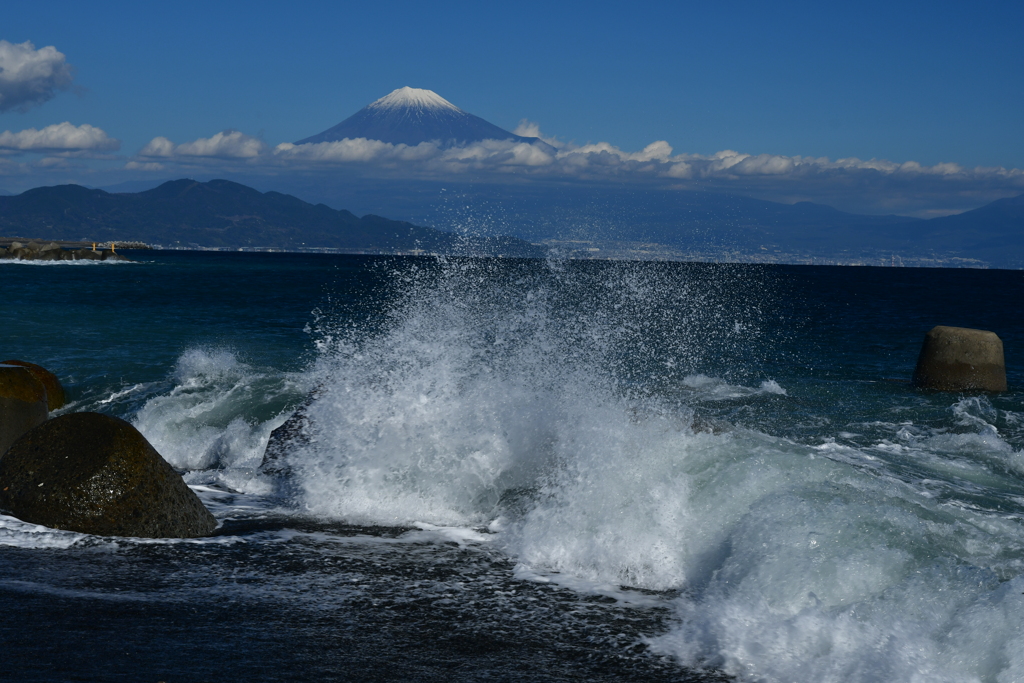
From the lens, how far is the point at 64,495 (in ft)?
20.8

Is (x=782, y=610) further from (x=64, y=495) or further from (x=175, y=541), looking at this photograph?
(x=64, y=495)

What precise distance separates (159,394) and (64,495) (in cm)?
900

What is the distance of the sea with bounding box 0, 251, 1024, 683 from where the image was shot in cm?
457

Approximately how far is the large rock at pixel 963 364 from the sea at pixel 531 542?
77cm

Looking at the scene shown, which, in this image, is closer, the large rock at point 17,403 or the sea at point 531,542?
the sea at point 531,542

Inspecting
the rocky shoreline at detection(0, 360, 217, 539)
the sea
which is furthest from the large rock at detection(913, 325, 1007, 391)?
the rocky shoreline at detection(0, 360, 217, 539)

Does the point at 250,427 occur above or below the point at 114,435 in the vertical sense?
below

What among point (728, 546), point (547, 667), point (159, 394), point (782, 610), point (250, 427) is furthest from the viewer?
point (159, 394)

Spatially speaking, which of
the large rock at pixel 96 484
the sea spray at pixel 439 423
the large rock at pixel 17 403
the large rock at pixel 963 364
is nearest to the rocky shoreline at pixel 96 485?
the large rock at pixel 96 484

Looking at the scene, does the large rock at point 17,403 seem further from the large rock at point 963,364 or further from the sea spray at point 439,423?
the large rock at point 963,364

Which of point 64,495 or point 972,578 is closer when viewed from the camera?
point 972,578

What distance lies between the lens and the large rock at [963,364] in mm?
15719

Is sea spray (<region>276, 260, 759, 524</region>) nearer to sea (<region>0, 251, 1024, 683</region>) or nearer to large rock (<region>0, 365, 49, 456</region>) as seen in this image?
sea (<region>0, 251, 1024, 683</region>)

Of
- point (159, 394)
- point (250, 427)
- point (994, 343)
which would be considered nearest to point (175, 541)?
point (250, 427)
